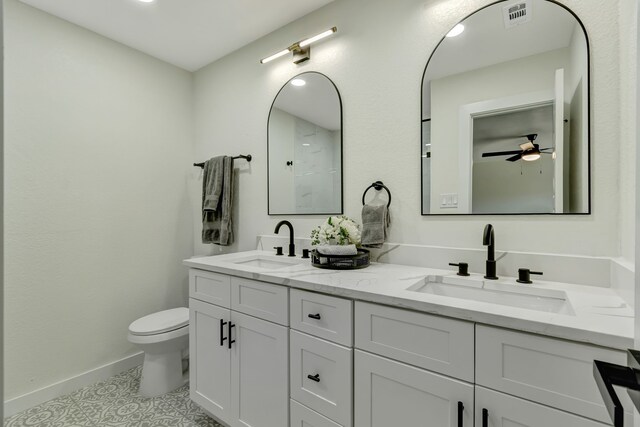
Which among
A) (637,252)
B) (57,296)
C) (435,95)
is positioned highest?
(435,95)

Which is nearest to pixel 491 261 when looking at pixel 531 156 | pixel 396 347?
pixel 531 156

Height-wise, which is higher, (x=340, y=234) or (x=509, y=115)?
(x=509, y=115)

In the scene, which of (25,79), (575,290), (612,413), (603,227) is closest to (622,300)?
(575,290)

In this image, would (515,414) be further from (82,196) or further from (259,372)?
(82,196)

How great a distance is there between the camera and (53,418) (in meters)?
1.76

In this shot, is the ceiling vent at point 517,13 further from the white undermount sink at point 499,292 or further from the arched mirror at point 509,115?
the white undermount sink at point 499,292

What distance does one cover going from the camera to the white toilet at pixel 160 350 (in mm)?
1896

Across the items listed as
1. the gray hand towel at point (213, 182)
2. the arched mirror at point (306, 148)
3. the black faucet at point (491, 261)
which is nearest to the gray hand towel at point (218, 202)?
the gray hand towel at point (213, 182)

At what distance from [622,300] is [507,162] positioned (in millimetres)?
641

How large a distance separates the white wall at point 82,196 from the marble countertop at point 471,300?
1.05 meters

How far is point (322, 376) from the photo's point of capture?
3.89ft

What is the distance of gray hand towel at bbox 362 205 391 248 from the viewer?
1569 millimetres

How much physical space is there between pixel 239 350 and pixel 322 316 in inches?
22.7

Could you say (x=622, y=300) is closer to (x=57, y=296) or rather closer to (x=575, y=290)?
(x=575, y=290)
